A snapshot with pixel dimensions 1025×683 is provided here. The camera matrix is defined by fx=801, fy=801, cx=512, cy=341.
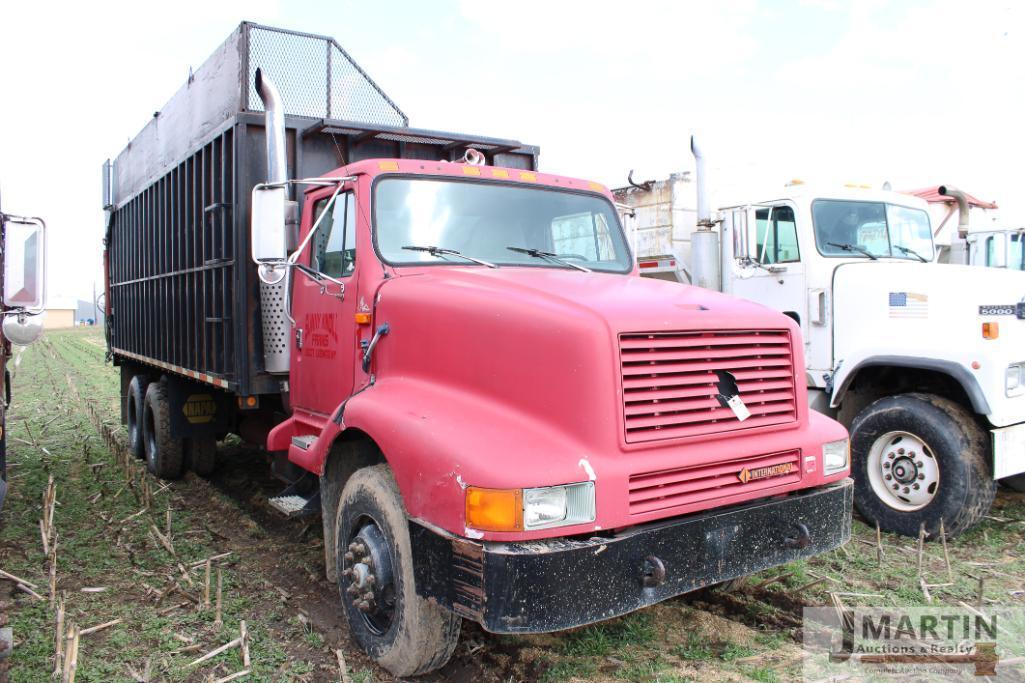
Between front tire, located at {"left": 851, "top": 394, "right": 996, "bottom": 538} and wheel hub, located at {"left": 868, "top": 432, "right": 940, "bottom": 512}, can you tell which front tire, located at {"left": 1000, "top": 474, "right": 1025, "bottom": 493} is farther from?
wheel hub, located at {"left": 868, "top": 432, "right": 940, "bottom": 512}

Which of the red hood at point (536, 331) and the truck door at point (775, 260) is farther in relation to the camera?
the truck door at point (775, 260)

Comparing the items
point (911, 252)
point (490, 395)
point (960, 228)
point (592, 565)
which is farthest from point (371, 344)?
point (960, 228)

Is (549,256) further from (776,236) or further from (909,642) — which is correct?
(776,236)

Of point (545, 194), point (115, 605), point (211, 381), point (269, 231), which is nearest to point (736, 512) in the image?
point (545, 194)

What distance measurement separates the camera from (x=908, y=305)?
573 centimetres

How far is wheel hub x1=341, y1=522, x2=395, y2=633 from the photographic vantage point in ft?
11.6

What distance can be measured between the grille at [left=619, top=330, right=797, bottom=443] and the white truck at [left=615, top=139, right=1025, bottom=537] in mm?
1809

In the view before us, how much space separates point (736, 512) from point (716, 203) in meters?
4.98

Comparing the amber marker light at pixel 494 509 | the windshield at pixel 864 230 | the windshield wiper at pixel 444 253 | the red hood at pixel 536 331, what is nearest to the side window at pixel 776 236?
the windshield at pixel 864 230

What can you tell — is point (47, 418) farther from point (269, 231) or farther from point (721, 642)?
point (721, 642)

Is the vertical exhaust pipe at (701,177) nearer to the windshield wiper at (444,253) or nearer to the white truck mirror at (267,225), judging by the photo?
the windshield wiper at (444,253)

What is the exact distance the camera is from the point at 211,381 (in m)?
5.93

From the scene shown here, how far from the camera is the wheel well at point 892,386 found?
5652 mm

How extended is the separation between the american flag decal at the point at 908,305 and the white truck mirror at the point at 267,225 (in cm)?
431
